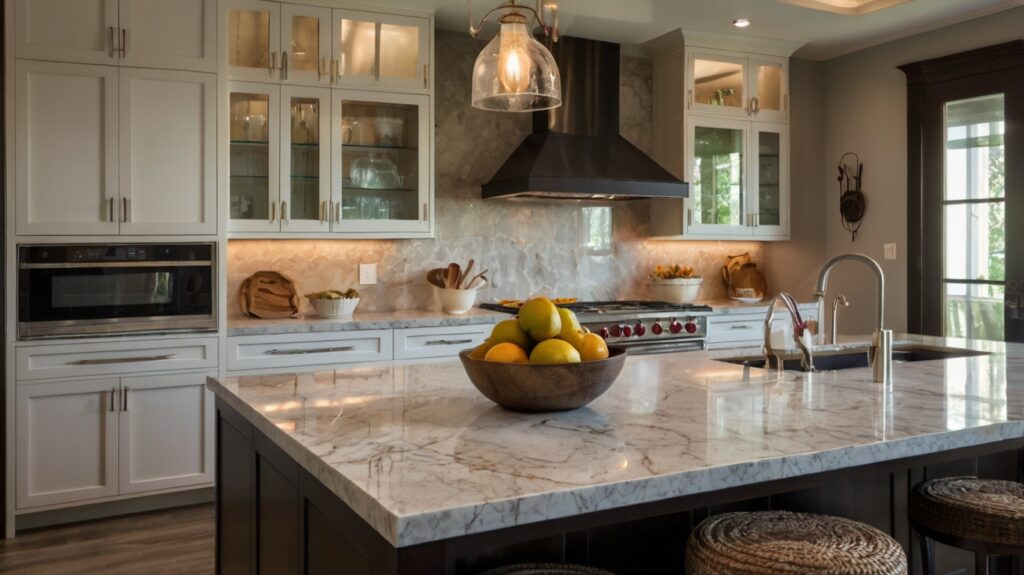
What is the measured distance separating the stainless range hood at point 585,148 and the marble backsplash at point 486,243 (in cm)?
18

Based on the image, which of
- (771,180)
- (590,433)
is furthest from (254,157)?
(771,180)

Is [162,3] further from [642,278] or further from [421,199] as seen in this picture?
[642,278]

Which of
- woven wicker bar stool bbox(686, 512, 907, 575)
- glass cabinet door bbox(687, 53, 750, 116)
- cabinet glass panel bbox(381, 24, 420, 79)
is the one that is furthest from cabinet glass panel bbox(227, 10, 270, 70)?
woven wicker bar stool bbox(686, 512, 907, 575)

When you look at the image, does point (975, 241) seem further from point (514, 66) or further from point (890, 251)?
point (514, 66)

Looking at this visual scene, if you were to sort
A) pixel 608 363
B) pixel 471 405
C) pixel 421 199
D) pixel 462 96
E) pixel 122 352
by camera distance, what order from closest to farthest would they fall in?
pixel 608 363 < pixel 471 405 < pixel 122 352 < pixel 421 199 < pixel 462 96

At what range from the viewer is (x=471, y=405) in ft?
5.85

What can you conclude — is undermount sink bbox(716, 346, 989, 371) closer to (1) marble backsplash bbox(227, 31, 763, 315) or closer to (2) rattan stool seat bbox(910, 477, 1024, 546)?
(2) rattan stool seat bbox(910, 477, 1024, 546)

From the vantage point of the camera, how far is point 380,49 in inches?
165

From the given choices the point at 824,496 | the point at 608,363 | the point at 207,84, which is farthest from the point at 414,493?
the point at 207,84

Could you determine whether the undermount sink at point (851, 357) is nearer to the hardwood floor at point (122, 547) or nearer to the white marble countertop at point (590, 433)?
the white marble countertop at point (590, 433)

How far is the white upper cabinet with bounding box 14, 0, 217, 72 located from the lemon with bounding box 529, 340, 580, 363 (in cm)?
275

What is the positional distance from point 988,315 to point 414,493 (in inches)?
169

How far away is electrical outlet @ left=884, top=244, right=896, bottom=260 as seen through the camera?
4926 mm

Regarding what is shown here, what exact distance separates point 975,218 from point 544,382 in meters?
3.88
